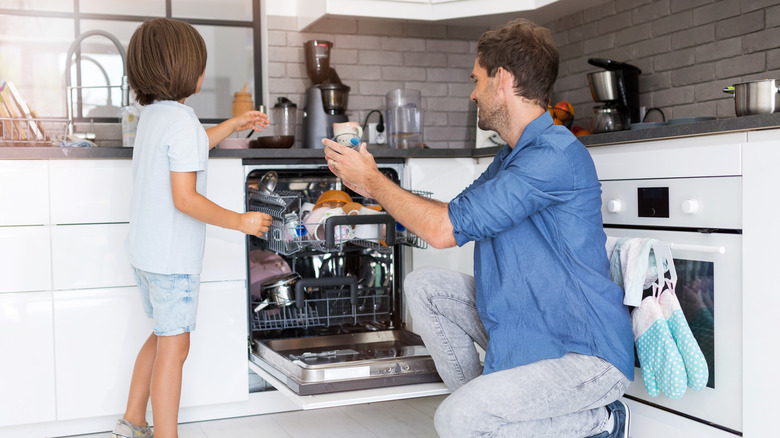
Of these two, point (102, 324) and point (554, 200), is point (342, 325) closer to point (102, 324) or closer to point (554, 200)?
point (102, 324)

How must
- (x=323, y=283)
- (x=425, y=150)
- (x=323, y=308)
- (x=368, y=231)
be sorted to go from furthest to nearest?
1. (x=323, y=308)
2. (x=425, y=150)
3. (x=323, y=283)
4. (x=368, y=231)

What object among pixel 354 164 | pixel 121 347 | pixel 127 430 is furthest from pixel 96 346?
pixel 354 164

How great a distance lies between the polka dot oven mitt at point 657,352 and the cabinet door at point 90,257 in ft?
5.05

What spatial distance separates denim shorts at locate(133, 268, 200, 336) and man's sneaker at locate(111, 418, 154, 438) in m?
0.32

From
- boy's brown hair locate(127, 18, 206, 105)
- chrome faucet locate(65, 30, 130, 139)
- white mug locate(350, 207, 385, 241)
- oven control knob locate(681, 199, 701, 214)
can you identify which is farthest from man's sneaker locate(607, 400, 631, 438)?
chrome faucet locate(65, 30, 130, 139)

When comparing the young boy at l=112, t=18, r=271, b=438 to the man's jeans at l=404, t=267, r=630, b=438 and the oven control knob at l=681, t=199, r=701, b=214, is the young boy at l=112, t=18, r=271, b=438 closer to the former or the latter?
the man's jeans at l=404, t=267, r=630, b=438

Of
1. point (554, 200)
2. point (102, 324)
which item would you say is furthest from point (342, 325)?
point (554, 200)

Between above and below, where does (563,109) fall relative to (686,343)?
above

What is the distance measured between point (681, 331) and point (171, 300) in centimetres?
131

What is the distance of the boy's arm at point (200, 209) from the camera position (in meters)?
1.96

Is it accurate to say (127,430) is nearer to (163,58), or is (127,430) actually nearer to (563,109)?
(163,58)

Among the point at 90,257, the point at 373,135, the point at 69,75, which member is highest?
the point at 69,75

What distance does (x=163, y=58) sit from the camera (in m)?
2.01

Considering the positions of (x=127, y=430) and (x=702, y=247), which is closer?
(x=702, y=247)
